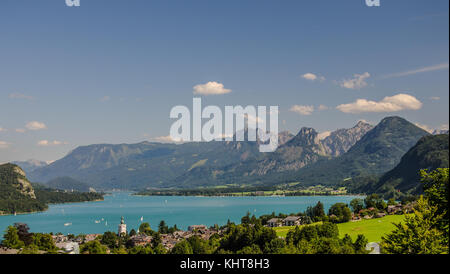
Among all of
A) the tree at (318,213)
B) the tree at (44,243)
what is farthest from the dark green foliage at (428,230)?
the tree at (318,213)

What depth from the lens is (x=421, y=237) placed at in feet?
61.7

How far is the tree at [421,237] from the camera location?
727 inches

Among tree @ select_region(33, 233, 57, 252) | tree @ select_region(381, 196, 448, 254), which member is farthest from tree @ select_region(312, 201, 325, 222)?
tree @ select_region(381, 196, 448, 254)

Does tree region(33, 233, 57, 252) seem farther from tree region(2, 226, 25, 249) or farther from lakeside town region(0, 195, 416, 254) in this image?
lakeside town region(0, 195, 416, 254)

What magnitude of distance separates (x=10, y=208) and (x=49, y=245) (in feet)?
460

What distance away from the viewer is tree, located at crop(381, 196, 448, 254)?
18469 millimetres

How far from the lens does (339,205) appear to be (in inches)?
3258

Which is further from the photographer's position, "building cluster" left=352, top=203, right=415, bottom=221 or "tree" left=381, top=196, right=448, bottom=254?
"building cluster" left=352, top=203, right=415, bottom=221

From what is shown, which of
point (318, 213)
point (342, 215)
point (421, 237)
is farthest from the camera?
point (318, 213)

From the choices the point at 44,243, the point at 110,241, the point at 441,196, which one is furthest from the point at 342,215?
the point at 441,196

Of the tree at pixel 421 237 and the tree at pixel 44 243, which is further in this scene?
the tree at pixel 44 243

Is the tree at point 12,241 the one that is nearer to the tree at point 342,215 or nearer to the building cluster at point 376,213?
the tree at point 342,215

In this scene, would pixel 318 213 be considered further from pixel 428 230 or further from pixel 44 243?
pixel 428 230
